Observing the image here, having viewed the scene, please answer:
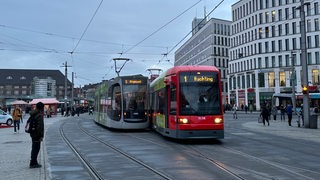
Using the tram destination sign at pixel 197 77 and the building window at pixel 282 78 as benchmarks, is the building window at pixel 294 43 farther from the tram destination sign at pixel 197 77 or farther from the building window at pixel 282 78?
the tram destination sign at pixel 197 77

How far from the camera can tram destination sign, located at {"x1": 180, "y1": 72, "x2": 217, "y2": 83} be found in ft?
55.5

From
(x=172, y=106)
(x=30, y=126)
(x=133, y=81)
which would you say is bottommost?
(x=30, y=126)

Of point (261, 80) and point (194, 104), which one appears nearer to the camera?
point (194, 104)

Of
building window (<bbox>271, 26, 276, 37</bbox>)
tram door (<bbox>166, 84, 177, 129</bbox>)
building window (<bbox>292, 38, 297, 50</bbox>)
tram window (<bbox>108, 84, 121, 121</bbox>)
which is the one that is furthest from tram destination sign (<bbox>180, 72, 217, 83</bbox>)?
building window (<bbox>271, 26, 276, 37</bbox>)

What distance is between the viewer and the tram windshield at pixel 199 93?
54.2ft

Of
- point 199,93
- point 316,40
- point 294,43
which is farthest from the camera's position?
point 294,43

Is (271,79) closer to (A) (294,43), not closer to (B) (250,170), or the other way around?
(A) (294,43)

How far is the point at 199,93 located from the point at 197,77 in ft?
2.37

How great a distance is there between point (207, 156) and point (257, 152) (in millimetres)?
2288

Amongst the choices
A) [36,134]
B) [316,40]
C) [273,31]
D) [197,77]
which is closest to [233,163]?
[36,134]

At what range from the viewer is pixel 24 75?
152 metres

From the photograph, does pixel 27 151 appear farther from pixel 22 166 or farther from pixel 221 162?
pixel 221 162

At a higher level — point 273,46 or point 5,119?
point 273,46

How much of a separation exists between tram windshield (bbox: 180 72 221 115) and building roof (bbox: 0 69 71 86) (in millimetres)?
142987
